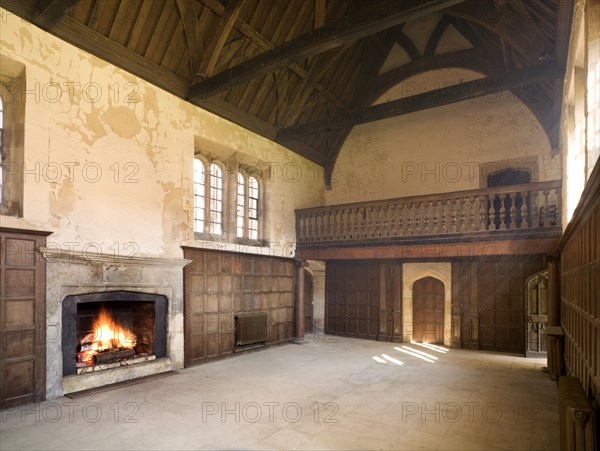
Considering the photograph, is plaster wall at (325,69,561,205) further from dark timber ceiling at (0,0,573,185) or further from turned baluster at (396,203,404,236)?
turned baluster at (396,203,404,236)

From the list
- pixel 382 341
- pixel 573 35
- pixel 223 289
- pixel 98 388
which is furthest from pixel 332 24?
pixel 382 341

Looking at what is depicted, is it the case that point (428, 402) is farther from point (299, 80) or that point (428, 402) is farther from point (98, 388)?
point (299, 80)

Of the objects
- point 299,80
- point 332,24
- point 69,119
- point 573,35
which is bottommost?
point 69,119

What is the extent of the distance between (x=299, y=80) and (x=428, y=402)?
772cm

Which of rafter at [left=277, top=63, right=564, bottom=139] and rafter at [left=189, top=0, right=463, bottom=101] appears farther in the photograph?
rafter at [left=277, top=63, right=564, bottom=139]

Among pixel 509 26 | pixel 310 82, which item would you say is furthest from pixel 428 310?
pixel 509 26

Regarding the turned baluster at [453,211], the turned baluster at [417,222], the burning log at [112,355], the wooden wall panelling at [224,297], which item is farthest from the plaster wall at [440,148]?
the burning log at [112,355]

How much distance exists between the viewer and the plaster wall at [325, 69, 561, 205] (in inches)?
387

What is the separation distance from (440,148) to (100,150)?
27.6 ft

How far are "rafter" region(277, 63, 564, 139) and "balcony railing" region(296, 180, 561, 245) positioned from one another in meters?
1.98

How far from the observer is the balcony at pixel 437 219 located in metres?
7.58

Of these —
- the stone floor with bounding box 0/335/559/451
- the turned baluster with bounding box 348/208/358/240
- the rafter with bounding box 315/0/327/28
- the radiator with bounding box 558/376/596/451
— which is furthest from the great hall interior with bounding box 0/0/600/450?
the rafter with bounding box 315/0/327/28

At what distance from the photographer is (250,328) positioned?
9000 mm

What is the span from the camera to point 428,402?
550 centimetres
